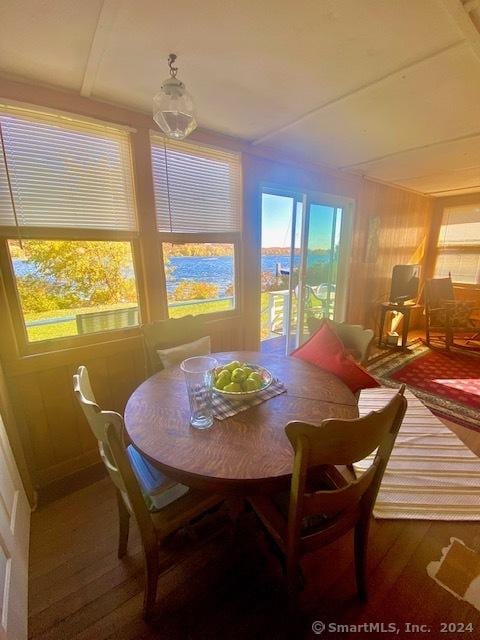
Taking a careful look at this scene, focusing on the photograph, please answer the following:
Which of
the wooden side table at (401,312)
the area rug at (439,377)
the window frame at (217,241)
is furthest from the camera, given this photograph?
the wooden side table at (401,312)

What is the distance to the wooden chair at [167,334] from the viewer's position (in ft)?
5.99

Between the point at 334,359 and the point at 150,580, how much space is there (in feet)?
4.59

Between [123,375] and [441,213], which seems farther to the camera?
[441,213]

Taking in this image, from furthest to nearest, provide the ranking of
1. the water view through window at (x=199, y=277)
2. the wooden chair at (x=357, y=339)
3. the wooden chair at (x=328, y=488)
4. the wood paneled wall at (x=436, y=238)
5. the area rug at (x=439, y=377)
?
the wood paneled wall at (x=436, y=238) → the area rug at (x=439, y=377) → the water view through window at (x=199, y=277) → the wooden chair at (x=357, y=339) → the wooden chair at (x=328, y=488)

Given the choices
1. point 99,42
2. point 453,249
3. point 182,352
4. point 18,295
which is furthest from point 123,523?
point 453,249

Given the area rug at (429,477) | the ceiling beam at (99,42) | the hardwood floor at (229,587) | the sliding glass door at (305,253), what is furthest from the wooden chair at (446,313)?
the ceiling beam at (99,42)

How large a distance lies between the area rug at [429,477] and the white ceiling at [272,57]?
7.62ft

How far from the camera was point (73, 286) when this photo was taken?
1778 millimetres

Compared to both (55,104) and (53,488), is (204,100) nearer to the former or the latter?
(55,104)

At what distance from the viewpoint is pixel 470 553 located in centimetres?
132

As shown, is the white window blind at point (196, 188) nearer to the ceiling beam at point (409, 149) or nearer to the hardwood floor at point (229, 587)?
the ceiling beam at point (409, 149)

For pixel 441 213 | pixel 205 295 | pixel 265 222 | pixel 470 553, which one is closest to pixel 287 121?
pixel 265 222

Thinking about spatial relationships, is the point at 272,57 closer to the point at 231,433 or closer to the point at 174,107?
the point at 174,107

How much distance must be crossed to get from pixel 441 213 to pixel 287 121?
421 cm
